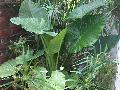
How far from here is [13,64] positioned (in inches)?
125

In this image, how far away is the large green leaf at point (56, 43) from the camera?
3104mm

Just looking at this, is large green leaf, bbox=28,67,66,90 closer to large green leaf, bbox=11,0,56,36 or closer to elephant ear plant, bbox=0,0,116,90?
elephant ear plant, bbox=0,0,116,90

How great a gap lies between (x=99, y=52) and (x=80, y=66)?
0.28m

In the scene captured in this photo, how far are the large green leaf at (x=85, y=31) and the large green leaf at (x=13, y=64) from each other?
411mm

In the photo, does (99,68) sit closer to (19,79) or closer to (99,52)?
(99,52)

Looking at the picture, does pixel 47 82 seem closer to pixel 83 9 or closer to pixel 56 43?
pixel 56 43

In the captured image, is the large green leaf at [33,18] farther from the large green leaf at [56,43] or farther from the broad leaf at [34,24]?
the large green leaf at [56,43]

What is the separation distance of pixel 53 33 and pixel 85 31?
456mm

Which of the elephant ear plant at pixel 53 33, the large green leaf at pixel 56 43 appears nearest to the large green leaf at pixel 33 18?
the elephant ear plant at pixel 53 33

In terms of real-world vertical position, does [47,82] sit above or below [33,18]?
below

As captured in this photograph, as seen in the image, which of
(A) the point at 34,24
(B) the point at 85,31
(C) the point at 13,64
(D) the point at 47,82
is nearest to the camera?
(D) the point at 47,82

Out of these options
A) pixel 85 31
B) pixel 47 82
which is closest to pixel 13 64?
pixel 47 82

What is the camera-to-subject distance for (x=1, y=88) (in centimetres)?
331

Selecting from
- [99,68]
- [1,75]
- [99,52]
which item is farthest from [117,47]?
[1,75]
